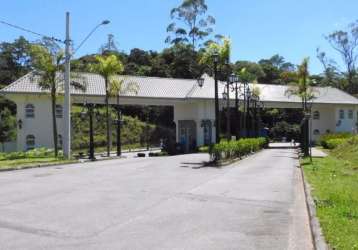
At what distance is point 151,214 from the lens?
11.5 metres

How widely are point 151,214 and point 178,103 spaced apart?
46322mm

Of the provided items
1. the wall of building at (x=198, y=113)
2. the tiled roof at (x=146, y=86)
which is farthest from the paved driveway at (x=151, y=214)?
the wall of building at (x=198, y=113)

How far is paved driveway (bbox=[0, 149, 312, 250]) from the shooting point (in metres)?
8.73

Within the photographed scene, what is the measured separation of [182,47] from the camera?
85438mm

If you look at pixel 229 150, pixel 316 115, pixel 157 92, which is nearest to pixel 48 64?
pixel 229 150

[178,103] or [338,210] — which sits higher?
[178,103]

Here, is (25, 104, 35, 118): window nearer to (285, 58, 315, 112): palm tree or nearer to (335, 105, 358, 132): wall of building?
(285, 58, 315, 112): palm tree

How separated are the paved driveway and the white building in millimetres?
27928

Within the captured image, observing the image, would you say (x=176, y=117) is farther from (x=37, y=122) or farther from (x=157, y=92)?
(x=37, y=122)

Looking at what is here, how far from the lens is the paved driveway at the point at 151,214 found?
8734 millimetres

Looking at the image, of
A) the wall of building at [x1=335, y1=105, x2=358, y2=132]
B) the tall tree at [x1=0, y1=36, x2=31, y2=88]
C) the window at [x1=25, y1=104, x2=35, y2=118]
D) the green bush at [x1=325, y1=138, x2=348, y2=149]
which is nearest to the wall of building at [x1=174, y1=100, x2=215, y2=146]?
the green bush at [x1=325, y1=138, x2=348, y2=149]

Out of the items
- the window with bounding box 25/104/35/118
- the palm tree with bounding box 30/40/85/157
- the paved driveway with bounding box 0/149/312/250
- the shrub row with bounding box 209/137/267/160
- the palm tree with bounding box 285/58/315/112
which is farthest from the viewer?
the palm tree with bounding box 285/58/315/112

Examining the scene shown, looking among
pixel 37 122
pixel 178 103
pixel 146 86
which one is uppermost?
pixel 146 86

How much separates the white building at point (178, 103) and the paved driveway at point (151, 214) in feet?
91.6
